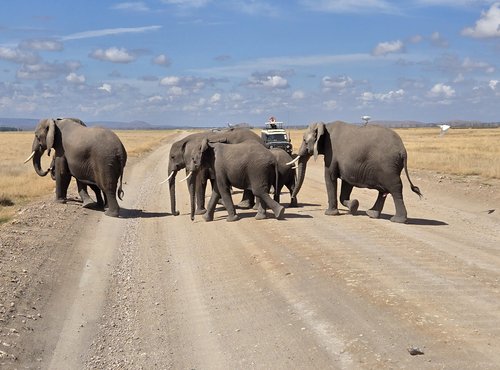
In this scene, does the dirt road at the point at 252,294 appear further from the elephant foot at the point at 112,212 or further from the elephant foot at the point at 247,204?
the elephant foot at the point at 247,204

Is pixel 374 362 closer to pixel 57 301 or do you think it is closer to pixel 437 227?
pixel 57 301

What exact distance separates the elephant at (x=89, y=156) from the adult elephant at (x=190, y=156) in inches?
56.1

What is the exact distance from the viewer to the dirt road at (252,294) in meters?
7.66

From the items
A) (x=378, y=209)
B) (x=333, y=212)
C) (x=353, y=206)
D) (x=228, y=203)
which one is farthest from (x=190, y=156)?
(x=378, y=209)

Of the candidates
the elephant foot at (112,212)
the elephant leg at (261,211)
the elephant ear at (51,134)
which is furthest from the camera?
the elephant ear at (51,134)

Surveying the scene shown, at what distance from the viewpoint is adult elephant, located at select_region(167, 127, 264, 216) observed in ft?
60.7

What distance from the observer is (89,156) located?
18.8 metres

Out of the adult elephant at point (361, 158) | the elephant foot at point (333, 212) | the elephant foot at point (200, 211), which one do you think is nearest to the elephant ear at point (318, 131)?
the adult elephant at point (361, 158)

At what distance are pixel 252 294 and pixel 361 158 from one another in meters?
7.06

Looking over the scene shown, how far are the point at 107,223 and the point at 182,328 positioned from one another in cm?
922

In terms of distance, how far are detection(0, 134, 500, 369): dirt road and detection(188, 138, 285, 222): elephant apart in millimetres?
481

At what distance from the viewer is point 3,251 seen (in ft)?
41.1

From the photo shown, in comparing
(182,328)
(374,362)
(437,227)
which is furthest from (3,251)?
(437,227)

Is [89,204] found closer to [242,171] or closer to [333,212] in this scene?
[242,171]
